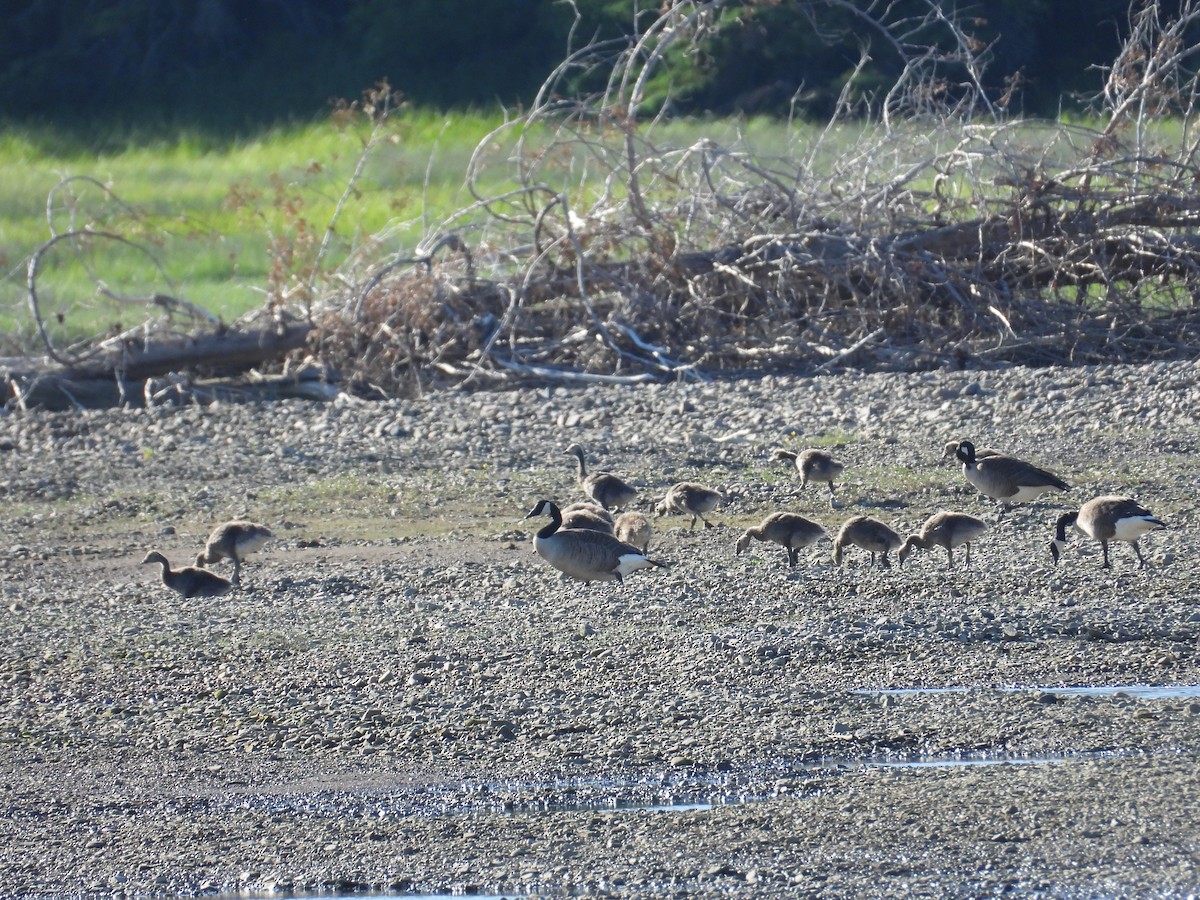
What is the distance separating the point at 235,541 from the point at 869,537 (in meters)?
3.79

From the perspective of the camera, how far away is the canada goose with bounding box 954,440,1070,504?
10.7 meters

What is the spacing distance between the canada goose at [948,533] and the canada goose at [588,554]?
1.52m

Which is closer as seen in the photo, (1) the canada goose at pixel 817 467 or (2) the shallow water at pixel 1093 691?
(2) the shallow water at pixel 1093 691

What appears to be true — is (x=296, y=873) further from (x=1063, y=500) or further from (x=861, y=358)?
(x=861, y=358)

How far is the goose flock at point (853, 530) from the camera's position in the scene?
9.11 m

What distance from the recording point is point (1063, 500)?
1120cm

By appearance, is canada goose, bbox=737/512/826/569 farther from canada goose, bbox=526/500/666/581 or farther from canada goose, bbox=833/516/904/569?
canada goose, bbox=526/500/666/581

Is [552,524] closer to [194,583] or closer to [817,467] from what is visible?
[194,583]

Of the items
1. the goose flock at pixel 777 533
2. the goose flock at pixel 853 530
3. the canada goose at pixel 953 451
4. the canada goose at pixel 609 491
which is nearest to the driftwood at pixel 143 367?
the canada goose at pixel 609 491

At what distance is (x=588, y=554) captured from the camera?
9.32 meters

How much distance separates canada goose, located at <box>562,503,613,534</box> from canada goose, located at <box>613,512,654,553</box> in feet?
0.26

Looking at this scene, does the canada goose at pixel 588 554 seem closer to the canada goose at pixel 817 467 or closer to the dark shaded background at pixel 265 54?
the canada goose at pixel 817 467

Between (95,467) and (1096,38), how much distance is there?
25683mm

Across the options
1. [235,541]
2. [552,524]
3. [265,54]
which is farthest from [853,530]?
[265,54]
